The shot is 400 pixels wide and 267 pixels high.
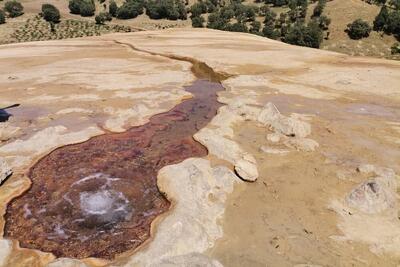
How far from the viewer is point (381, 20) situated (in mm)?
72688

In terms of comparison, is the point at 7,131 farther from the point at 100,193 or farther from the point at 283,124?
the point at 283,124

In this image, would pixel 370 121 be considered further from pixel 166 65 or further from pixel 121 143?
pixel 166 65

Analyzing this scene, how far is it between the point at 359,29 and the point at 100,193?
71.5 m

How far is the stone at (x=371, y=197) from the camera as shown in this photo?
11242mm

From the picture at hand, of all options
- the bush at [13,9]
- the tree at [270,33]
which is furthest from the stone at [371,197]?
the bush at [13,9]

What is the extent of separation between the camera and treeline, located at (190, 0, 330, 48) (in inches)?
2749

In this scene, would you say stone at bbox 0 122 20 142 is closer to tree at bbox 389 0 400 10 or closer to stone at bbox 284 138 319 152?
stone at bbox 284 138 319 152

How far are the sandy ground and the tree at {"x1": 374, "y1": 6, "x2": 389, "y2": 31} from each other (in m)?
45.7

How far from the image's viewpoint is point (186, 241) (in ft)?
31.6

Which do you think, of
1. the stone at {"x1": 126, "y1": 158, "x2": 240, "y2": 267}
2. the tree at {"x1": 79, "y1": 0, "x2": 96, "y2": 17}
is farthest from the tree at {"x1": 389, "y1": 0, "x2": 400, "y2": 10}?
the stone at {"x1": 126, "y1": 158, "x2": 240, "y2": 267}

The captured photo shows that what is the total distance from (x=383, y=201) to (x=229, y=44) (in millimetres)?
33543

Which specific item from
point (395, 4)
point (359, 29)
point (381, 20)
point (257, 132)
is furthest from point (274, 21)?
point (257, 132)

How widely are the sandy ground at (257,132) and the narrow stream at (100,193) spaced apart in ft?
1.79

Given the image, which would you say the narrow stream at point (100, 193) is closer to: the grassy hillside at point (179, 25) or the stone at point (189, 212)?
the stone at point (189, 212)
